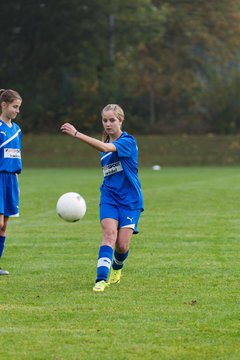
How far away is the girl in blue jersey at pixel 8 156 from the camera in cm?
982

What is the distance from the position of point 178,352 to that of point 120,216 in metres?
3.01

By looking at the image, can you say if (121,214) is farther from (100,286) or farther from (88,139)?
(88,139)

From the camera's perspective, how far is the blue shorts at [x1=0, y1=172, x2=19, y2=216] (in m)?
9.84

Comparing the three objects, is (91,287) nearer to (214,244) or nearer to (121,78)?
(214,244)

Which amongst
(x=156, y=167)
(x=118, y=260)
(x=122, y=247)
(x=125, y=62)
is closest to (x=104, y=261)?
(x=122, y=247)

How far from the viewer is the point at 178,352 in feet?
19.8

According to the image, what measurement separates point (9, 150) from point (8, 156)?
2.8 inches

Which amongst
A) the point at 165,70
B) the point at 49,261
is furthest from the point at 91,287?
the point at 165,70

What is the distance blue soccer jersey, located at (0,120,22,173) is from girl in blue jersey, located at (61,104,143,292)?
1.34 metres

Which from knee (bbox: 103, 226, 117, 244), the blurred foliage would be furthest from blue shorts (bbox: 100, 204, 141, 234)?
the blurred foliage

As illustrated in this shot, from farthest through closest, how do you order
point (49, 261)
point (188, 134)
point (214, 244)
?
1. point (188, 134)
2. point (214, 244)
3. point (49, 261)

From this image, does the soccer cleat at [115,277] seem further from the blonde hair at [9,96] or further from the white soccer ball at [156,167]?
the white soccer ball at [156,167]

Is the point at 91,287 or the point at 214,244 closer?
the point at 91,287

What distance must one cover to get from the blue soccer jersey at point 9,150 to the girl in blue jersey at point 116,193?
4.39ft
